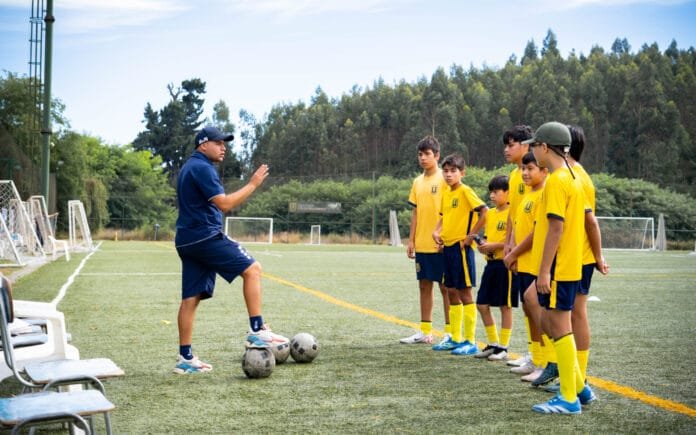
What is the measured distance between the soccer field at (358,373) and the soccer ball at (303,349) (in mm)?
67

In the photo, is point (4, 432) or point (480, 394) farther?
point (480, 394)

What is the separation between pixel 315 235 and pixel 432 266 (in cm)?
4977

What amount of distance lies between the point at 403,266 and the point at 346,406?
1824 centimetres

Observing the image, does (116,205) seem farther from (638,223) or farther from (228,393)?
(228,393)

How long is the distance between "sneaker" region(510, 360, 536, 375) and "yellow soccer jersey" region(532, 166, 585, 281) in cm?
164

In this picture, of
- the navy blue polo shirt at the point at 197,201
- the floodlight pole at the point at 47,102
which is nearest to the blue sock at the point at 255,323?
the navy blue polo shirt at the point at 197,201

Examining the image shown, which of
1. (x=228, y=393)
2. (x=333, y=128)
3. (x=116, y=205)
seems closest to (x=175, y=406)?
(x=228, y=393)

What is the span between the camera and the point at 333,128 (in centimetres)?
10181

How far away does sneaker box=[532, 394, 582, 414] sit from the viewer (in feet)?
17.4

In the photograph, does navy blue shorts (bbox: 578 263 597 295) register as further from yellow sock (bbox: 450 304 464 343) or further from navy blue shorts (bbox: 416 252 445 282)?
navy blue shorts (bbox: 416 252 445 282)

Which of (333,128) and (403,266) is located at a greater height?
(333,128)

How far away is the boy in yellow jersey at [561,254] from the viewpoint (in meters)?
5.24

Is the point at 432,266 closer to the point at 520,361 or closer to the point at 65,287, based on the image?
the point at 520,361

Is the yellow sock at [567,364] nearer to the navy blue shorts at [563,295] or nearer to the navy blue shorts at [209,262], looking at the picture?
the navy blue shorts at [563,295]
